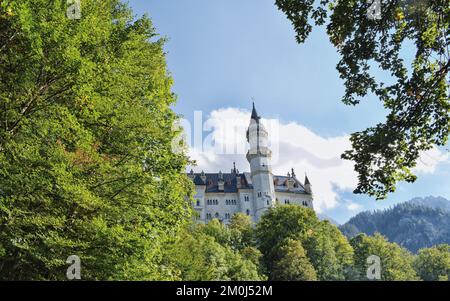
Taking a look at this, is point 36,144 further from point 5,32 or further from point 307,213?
point 307,213

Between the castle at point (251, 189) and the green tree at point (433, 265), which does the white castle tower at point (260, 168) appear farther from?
the green tree at point (433, 265)

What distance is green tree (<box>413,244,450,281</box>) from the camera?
75.1 metres

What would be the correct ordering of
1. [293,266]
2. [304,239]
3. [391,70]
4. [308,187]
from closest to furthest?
[391,70] → [293,266] → [304,239] → [308,187]

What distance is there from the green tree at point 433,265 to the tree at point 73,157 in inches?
2973

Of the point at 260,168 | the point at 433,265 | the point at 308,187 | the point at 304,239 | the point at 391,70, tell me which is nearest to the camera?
the point at 391,70

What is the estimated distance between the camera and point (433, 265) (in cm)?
7631

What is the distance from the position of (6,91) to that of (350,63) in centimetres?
961

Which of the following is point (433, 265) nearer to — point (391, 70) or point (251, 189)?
point (251, 189)

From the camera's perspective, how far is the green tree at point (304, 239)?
5491 cm

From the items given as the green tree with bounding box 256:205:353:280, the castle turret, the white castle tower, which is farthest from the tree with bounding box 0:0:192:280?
the castle turret

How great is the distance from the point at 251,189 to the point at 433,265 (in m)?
49.9

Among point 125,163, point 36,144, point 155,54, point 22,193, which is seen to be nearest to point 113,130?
point 125,163

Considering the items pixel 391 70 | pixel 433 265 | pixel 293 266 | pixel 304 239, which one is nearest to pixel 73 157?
pixel 391 70

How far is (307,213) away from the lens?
Result: 6134cm
